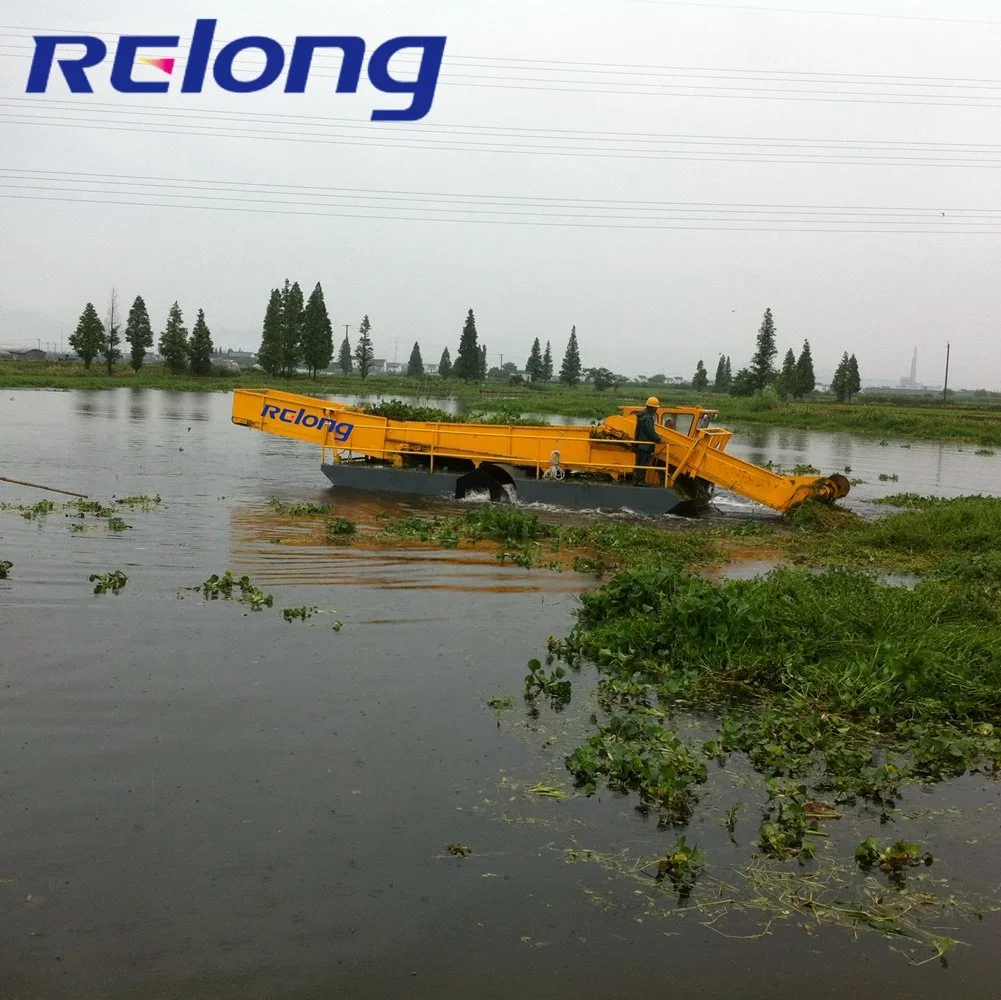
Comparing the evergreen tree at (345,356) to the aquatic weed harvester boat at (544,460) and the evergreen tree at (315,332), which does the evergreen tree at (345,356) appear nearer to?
the evergreen tree at (315,332)

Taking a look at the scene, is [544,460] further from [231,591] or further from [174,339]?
[174,339]

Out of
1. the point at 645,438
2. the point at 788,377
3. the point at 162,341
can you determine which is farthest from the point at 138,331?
the point at 645,438

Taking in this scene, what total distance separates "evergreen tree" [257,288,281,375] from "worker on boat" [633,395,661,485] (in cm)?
7257

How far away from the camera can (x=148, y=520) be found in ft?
51.2

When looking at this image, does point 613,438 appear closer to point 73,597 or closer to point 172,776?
point 73,597

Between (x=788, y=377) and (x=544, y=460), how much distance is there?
282 ft

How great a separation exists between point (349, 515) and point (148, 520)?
328 centimetres

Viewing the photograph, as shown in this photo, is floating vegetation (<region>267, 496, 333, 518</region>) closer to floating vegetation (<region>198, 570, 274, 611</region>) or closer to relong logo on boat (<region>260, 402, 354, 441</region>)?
relong logo on boat (<region>260, 402, 354, 441</region>)

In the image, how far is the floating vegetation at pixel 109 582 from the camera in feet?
35.2

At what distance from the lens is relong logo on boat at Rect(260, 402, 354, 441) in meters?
19.8

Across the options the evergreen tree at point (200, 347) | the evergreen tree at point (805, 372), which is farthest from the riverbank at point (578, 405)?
the evergreen tree at point (805, 372)

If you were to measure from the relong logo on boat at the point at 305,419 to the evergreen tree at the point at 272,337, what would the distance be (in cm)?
6891

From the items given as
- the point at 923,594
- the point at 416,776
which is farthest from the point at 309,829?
the point at 923,594

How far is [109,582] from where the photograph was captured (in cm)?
1093
